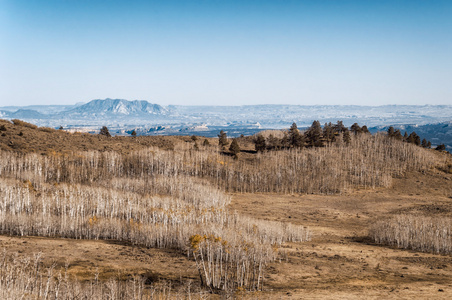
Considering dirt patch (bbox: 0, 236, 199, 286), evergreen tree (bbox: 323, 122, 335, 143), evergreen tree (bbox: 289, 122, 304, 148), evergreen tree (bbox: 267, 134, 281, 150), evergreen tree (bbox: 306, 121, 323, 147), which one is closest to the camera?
dirt patch (bbox: 0, 236, 199, 286)

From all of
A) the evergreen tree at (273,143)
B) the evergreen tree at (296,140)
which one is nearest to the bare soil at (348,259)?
the evergreen tree at (296,140)

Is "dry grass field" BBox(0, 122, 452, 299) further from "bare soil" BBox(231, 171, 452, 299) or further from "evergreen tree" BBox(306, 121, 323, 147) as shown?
"evergreen tree" BBox(306, 121, 323, 147)

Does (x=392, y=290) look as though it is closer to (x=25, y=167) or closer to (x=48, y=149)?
(x=25, y=167)

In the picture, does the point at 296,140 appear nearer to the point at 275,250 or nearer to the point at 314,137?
the point at 314,137

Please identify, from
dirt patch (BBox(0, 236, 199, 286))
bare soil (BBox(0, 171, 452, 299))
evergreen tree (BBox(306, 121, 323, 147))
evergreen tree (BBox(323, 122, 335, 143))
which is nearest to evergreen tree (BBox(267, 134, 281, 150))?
evergreen tree (BBox(306, 121, 323, 147))

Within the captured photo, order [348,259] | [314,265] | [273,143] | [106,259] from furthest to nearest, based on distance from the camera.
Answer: [273,143], [348,259], [314,265], [106,259]

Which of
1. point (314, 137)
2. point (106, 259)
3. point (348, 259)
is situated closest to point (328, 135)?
point (314, 137)

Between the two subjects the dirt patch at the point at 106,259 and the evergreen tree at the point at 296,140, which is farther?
the evergreen tree at the point at 296,140

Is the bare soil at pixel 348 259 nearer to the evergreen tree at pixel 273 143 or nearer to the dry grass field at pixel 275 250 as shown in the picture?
the dry grass field at pixel 275 250

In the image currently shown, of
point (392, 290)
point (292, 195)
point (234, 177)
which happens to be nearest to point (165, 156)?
point (234, 177)

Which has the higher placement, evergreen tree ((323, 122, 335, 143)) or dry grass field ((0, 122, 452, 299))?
evergreen tree ((323, 122, 335, 143))

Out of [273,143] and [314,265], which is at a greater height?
[273,143]

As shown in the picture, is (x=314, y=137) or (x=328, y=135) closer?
(x=314, y=137)

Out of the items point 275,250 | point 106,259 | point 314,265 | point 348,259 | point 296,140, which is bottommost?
point 348,259
